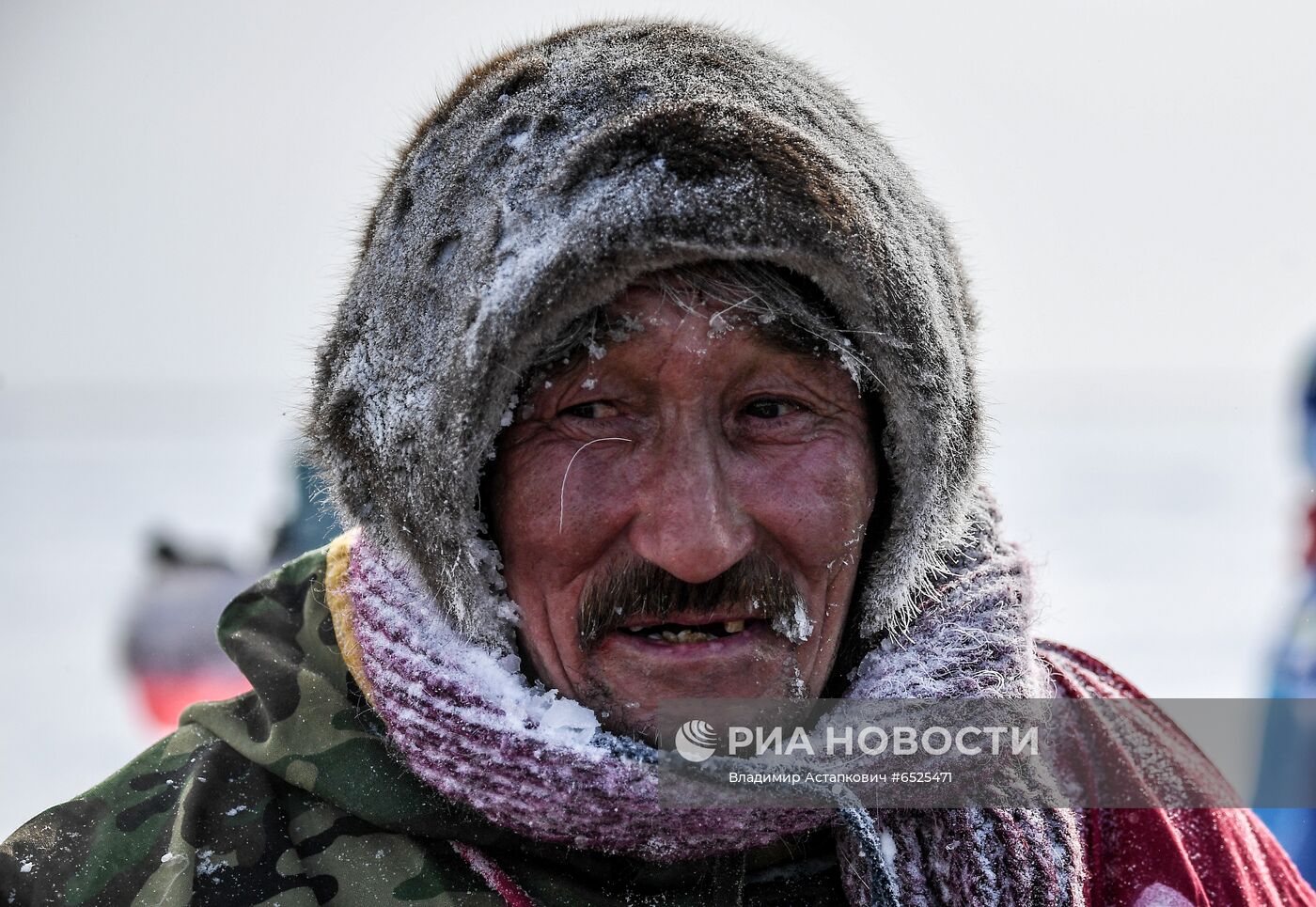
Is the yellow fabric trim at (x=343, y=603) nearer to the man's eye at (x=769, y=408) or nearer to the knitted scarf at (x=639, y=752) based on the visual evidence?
the knitted scarf at (x=639, y=752)

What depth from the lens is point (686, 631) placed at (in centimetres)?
170

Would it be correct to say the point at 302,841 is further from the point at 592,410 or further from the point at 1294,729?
the point at 1294,729

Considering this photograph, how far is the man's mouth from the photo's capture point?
1698 millimetres

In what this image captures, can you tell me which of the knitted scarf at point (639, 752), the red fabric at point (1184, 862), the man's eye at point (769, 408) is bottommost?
the red fabric at point (1184, 862)

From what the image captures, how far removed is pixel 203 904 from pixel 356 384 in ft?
2.72

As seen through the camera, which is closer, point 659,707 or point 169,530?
point 659,707

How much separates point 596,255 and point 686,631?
0.60 metres

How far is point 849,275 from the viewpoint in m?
1.65

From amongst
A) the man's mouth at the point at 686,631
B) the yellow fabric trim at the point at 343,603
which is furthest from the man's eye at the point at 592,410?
the yellow fabric trim at the point at 343,603

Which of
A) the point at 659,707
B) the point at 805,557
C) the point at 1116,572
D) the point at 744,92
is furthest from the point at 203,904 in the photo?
the point at 1116,572

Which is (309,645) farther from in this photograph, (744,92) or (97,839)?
(744,92)

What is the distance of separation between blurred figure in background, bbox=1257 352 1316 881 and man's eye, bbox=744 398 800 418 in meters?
2.90

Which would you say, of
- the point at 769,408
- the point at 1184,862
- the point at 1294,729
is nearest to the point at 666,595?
the point at 769,408

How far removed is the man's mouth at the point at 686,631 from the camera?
1.70 metres
